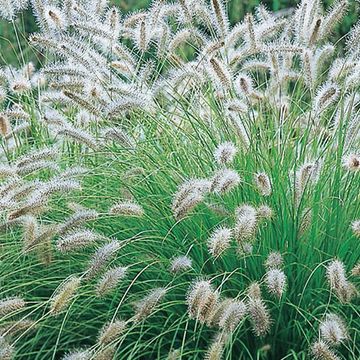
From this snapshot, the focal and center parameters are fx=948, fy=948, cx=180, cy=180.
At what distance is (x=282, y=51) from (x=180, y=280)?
3.33ft

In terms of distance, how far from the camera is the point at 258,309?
2.85 m

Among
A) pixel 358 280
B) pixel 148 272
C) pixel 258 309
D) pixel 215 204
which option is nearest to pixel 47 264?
pixel 148 272

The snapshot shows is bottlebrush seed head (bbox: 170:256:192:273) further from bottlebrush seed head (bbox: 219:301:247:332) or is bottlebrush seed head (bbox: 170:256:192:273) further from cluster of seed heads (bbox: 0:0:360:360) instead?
bottlebrush seed head (bbox: 219:301:247:332)

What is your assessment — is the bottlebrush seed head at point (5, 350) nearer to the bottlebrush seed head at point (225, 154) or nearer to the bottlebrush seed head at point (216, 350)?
the bottlebrush seed head at point (216, 350)

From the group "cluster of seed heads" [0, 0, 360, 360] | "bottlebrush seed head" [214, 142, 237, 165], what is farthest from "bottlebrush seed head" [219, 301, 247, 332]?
"bottlebrush seed head" [214, 142, 237, 165]

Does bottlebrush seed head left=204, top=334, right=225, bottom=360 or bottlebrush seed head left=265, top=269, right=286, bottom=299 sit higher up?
bottlebrush seed head left=265, top=269, right=286, bottom=299

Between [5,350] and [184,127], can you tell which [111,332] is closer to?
[5,350]

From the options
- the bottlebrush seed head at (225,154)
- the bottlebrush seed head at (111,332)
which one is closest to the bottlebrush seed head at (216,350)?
the bottlebrush seed head at (111,332)

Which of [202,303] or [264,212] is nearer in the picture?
[202,303]

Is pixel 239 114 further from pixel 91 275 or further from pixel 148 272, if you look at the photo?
pixel 91 275

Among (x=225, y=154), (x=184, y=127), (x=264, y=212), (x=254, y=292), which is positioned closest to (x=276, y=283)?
(x=254, y=292)

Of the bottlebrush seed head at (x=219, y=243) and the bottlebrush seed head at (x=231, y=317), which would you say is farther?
the bottlebrush seed head at (x=219, y=243)

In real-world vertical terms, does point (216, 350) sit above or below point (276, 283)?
below

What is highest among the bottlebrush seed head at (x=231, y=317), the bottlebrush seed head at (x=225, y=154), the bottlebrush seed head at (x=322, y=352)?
the bottlebrush seed head at (x=225, y=154)
